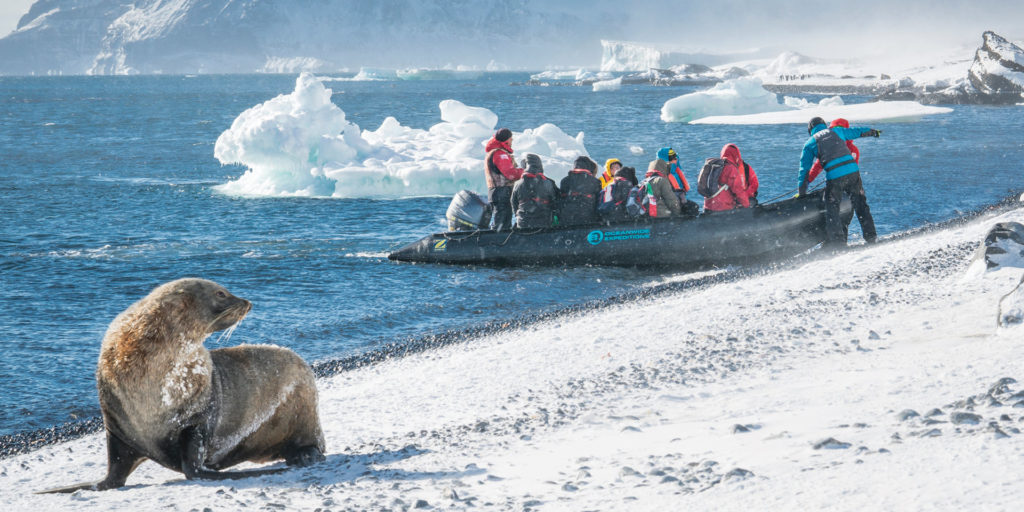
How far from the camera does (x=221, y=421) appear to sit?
4.86m

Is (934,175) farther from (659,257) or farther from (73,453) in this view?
(73,453)

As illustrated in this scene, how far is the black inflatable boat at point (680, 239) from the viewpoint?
12219mm

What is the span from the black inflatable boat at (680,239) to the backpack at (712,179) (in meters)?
0.37

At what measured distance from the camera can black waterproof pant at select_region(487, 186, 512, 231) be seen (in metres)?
12.8

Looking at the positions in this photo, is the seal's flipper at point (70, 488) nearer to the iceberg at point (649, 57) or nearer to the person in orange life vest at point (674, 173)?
the person in orange life vest at point (674, 173)

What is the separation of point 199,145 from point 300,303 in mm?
26805

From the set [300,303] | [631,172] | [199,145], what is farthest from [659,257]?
[199,145]

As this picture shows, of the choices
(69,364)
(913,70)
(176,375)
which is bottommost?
(69,364)

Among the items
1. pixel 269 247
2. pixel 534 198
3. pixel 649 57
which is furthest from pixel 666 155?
pixel 649 57

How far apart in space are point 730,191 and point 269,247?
7543 mm

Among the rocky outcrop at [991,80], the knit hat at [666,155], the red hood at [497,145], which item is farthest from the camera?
the rocky outcrop at [991,80]

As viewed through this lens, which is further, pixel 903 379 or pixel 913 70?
pixel 913 70

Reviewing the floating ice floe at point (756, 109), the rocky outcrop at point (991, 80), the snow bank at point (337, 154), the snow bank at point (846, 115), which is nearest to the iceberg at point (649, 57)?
the rocky outcrop at point (991, 80)

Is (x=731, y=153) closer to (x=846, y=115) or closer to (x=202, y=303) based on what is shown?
(x=202, y=303)
